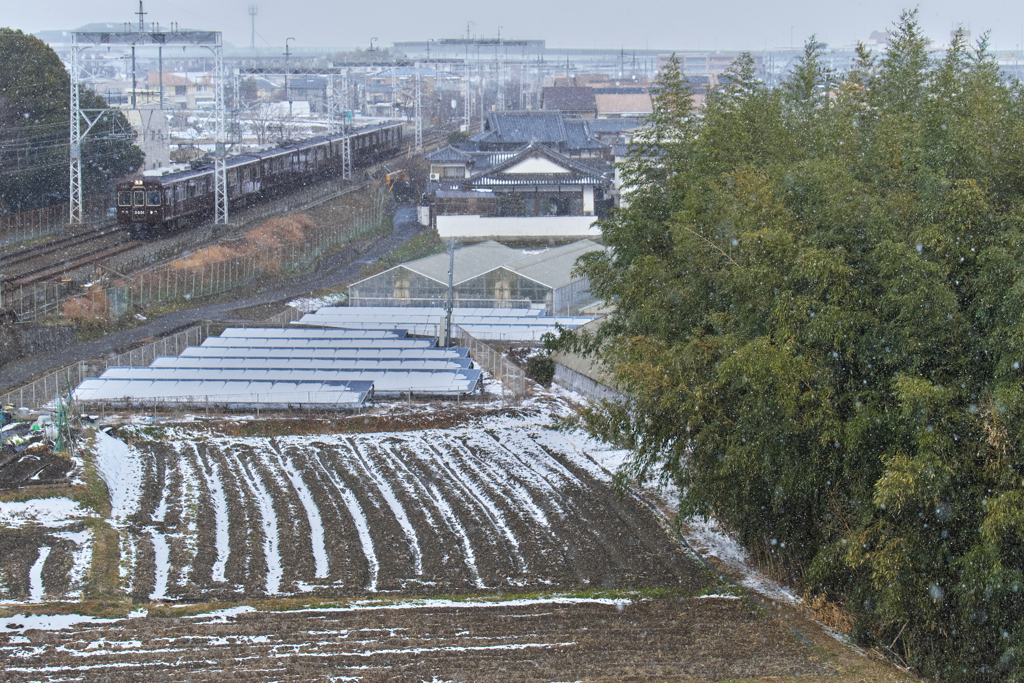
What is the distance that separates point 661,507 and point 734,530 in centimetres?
119

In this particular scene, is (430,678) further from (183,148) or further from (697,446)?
(183,148)

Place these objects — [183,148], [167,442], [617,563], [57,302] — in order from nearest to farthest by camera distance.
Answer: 1. [617,563]
2. [167,442]
3. [57,302]
4. [183,148]

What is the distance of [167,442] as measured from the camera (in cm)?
1405

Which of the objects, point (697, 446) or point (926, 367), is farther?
point (697, 446)

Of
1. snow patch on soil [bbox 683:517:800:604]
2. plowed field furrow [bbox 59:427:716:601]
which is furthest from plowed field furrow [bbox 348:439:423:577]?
snow patch on soil [bbox 683:517:800:604]

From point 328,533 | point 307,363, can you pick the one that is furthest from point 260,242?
point 328,533

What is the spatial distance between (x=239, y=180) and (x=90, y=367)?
14.5m

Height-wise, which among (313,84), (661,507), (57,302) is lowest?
(661,507)

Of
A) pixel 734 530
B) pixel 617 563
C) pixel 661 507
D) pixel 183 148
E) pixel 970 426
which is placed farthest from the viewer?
pixel 183 148

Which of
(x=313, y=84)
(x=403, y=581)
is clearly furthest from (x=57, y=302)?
(x=313, y=84)

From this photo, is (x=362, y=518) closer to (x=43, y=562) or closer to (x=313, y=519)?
(x=313, y=519)

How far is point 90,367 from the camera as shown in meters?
17.0

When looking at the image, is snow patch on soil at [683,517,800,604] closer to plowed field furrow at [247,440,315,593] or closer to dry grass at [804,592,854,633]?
dry grass at [804,592,854,633]

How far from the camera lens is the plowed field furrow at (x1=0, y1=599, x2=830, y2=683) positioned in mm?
7688
